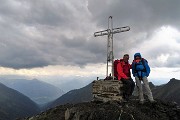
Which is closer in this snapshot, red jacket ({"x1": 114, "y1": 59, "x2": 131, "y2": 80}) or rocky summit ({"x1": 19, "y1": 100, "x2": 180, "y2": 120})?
rocky summit ({"x1": 19, "y1": 100, "x2": 180, "y2": 120})

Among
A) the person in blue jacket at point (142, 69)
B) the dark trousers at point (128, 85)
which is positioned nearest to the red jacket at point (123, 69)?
the dark trousers at point (128, 85)

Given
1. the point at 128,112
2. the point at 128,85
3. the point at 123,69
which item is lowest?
the point at 128,112

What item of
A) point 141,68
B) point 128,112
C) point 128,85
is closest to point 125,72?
point 128,85

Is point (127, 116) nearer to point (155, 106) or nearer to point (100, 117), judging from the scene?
point (100, 117)

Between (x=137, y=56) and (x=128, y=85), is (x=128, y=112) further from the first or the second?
(x=137, y=56)

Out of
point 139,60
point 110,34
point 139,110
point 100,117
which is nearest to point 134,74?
point 139,60

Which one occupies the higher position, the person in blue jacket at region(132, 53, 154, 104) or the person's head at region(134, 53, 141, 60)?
the person's head at region(134, 53, 141, 60)

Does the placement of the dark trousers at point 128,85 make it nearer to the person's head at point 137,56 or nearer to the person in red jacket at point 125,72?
the person in red jacket at point 125,72

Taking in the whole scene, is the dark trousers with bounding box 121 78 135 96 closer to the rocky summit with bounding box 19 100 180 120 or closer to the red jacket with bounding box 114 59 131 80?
the red jacket with bounding box 114 59 131 80

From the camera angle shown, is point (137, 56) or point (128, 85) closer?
point (137, 56)

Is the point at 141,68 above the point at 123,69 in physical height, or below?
below

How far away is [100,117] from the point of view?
74.3ft

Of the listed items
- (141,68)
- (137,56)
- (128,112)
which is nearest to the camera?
(128,112)

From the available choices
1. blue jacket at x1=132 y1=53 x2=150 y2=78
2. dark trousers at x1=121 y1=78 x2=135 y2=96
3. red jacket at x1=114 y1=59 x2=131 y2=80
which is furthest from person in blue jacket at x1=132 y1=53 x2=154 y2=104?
dark trousers at x1=121 y1=78 x2=135 y2=96
